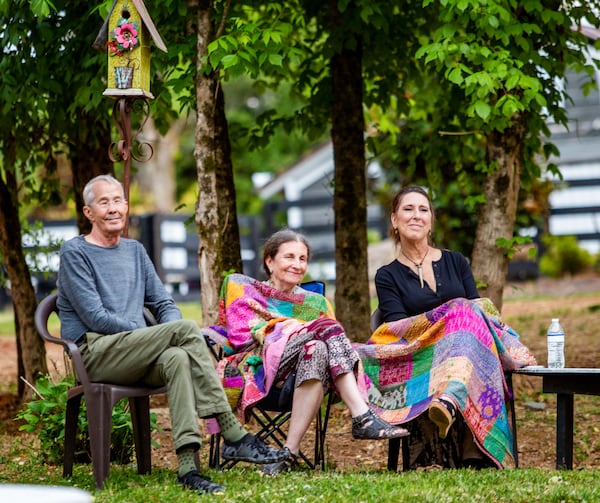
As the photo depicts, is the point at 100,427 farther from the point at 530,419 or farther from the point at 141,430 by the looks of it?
the point at 530,419

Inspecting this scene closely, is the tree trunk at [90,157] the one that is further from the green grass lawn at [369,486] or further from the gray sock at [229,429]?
the gray sock at [229,429]

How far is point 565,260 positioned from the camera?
15977mm

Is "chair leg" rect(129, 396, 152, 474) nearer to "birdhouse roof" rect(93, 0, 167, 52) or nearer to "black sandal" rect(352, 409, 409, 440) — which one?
"black sandal" rect(352, 409, 409, 440)

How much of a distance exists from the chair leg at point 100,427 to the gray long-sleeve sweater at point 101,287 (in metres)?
0.29

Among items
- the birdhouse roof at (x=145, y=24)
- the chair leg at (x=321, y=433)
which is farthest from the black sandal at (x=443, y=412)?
the birdhouse roof at (x=145, y=24)

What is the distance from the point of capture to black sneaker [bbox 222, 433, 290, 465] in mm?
4465

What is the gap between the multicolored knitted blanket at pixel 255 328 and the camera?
16.0 feet

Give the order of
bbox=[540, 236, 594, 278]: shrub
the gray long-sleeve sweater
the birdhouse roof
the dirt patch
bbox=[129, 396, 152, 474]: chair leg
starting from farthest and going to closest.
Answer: bbox=[540, 236, 594, 278]: shrub
the dirt patch
the birdhouse roof
bbox=[129, 396, 152, 474]: chair leg
the gray long-sleeve sweater

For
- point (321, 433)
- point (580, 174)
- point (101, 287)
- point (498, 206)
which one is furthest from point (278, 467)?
point (580, 174)

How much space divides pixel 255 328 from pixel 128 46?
5.24ft

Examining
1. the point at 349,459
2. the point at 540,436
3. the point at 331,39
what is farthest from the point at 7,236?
the point at 540,436

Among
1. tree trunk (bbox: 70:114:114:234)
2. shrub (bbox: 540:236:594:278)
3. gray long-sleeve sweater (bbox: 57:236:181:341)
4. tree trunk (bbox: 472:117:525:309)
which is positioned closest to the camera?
gray long-sleeve sweater (bbox: 57:236:181:341)

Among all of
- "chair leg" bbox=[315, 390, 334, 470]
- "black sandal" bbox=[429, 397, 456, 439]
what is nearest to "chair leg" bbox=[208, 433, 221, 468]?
"chair leg" bbox=[315, 390, 334, 470]

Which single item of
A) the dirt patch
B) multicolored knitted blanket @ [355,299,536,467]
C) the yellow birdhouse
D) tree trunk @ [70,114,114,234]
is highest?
the yellow birdhouse
